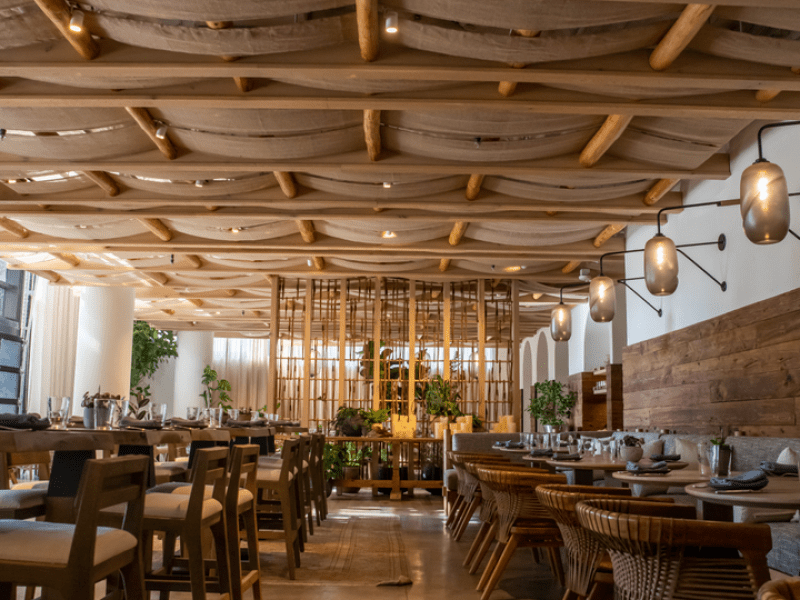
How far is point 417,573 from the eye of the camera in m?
4.73

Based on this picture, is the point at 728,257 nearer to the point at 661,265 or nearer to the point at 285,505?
the point at 661,265

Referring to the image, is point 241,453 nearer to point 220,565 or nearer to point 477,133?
point 220,565

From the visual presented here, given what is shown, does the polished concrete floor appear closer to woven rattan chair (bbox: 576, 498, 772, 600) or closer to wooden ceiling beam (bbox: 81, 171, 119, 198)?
woven rattan chair (bbox: 576, 498, 772, 600)

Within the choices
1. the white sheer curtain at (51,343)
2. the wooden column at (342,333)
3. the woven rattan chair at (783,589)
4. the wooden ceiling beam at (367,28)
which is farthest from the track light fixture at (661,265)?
the white sheer curtain at (51,343)

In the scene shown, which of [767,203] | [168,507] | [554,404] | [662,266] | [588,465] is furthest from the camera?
[554,404]

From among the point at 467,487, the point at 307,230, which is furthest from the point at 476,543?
the point at 307,230

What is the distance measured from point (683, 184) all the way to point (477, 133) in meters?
2.85

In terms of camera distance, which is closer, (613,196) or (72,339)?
(613,196)

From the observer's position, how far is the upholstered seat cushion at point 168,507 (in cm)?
265

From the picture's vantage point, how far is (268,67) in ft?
14.4

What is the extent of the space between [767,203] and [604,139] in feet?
6.44

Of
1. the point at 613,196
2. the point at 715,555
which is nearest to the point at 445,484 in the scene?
the point at 613,196

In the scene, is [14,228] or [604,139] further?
[14,228]

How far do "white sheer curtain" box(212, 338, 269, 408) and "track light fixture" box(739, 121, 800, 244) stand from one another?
17.8m
